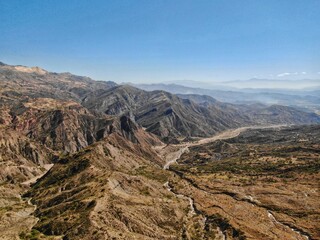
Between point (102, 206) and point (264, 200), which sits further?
point (264, 200)

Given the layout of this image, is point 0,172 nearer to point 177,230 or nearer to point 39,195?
point 39,195

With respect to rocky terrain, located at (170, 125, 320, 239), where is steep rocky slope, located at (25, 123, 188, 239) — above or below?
above

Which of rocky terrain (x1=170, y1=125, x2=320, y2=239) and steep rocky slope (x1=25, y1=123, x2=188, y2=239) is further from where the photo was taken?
rocky terrain (x1=170, y1=125, x2=320, y2=239)

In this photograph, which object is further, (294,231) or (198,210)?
(198,210)

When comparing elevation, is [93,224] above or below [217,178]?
above

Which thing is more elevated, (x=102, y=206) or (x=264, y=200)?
(x=102, y=206)

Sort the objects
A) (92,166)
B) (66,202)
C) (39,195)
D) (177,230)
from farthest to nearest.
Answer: (92,166), (39,195), (66,202), (177,230)

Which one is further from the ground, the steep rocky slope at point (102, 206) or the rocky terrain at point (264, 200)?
the steep rocky slope at point (102, 206)

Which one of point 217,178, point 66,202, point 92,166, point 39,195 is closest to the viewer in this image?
point 66,202

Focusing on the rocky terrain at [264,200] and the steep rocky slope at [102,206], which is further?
the rocky terrain at [264,200]

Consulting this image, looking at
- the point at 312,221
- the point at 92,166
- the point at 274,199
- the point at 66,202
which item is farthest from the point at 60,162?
the point at 312,221
